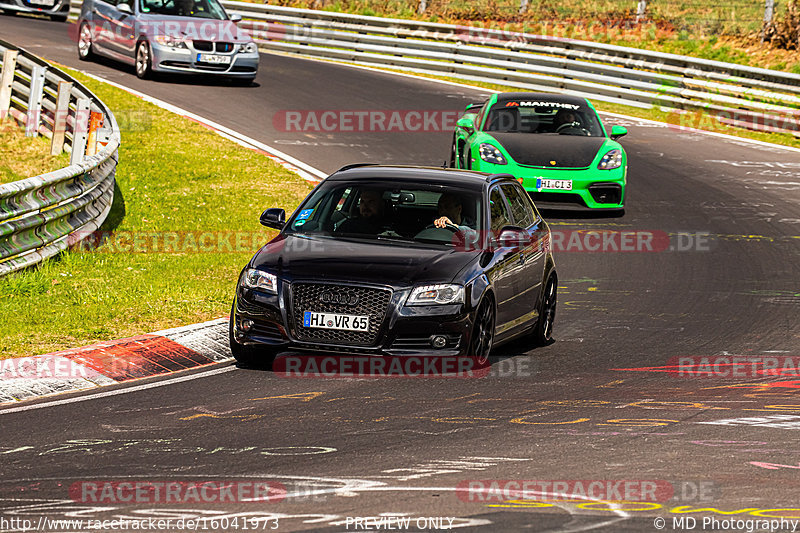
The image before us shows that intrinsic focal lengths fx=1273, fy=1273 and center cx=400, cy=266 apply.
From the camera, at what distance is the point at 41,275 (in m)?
11.8

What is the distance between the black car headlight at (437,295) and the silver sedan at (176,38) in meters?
17.1

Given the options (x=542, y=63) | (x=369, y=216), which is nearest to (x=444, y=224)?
(x=369, y=216)

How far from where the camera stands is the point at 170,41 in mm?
25078

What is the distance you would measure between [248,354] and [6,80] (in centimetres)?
1256

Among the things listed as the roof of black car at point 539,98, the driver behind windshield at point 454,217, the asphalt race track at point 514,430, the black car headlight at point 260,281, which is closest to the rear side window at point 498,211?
the driver behind windshield at point 454,217

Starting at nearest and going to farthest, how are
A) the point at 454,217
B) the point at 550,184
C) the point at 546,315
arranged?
the point at 454,217 < the point at 546,315 < the point at 550,184

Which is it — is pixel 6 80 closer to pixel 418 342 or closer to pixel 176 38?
pixel 176 38

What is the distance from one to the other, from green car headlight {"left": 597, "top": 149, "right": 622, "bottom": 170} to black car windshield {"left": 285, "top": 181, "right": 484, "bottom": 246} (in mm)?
6864

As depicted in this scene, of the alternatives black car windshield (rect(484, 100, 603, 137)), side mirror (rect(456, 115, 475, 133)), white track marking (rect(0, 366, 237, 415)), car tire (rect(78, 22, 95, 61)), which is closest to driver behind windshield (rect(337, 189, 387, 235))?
white track marking (rect(0, 366, 237, 415))

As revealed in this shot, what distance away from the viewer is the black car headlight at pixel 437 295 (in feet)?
29.7

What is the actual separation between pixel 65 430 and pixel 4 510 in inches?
65.3

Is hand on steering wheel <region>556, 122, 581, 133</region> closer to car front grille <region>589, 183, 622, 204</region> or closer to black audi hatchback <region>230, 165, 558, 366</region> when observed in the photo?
car front grille <region>589, 183, 622, 204</region>

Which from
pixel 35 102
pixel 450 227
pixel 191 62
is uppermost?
pixel 450 227

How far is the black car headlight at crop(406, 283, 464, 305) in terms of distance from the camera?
9.05m
